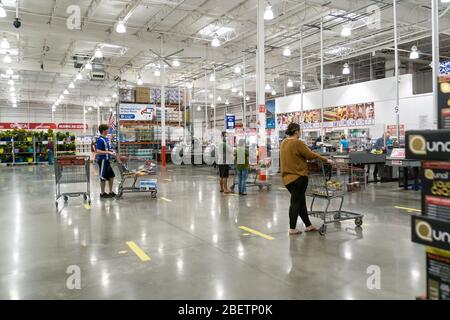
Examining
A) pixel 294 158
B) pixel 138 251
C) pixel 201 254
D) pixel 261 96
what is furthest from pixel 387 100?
pixel 138 251

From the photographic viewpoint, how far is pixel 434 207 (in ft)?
7.84

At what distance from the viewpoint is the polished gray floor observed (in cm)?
345

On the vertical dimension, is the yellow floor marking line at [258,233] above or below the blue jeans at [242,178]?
below

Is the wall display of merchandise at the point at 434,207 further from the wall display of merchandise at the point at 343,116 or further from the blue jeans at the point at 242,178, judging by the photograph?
the wall display of merchandise at the point at 343,116

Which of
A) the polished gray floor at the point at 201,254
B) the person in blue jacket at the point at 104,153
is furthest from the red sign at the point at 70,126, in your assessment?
the polished gray floor at the point at 201,254

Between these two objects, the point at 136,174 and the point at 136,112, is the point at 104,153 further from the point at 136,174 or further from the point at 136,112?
the point at 136,112

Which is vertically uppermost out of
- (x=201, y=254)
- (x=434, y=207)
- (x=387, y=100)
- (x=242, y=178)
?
(x=387, y=100)

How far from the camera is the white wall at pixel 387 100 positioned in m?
16.4

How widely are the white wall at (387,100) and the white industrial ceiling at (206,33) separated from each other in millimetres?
1760

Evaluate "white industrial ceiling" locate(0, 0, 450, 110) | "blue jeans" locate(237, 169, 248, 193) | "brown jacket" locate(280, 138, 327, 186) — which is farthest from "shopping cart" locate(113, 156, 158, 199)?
"white industrial ceiling" locate(0, 0, 450, 110)

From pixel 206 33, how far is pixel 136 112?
5.41m
